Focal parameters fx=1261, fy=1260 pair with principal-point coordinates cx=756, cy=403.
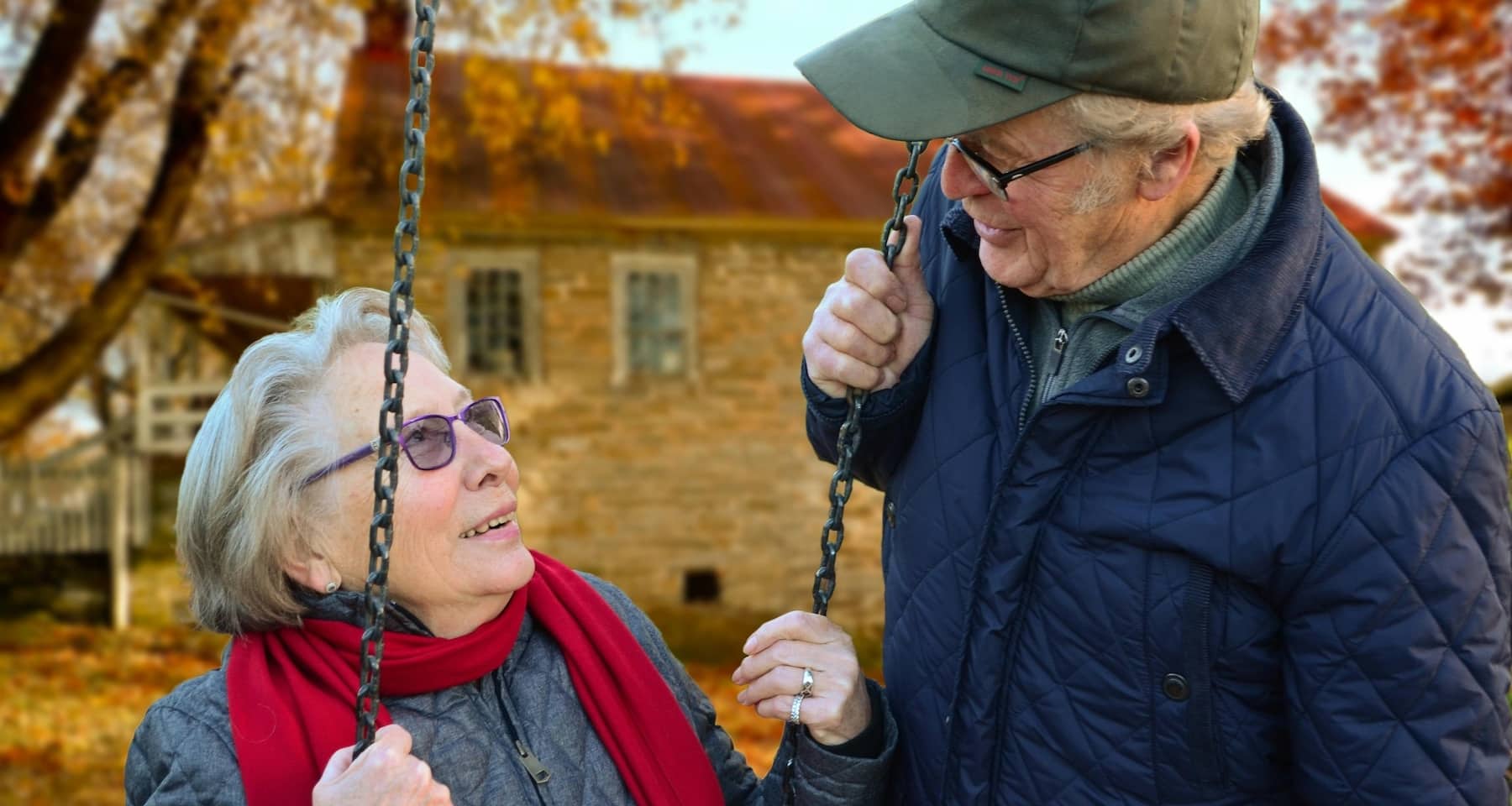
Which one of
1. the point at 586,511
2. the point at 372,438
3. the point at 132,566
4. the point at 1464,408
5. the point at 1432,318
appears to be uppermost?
the point at 1432,318

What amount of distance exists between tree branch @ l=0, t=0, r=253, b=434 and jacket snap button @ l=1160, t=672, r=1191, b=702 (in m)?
7.78

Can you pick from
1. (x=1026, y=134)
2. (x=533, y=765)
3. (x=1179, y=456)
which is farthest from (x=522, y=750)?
(x=1026, y=134)

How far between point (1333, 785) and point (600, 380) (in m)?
11.5

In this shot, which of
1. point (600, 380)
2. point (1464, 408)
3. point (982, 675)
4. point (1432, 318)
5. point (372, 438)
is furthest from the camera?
point (600, 380)

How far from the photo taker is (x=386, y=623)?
6.82 feet

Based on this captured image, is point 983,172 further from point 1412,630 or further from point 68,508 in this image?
point 68,508

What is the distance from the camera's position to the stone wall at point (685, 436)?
504 inches

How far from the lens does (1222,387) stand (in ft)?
5.45

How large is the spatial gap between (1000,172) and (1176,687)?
0.75 meters

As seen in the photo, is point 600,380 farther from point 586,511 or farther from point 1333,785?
point 1333,785

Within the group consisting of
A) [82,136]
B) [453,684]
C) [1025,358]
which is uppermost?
[82,136]

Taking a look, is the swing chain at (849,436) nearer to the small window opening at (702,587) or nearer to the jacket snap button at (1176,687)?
the jacket snap button at (1176,687)

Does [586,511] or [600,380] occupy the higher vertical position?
[600,380]

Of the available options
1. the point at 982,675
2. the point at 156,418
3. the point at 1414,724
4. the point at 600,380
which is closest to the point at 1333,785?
the point at 1414,724
